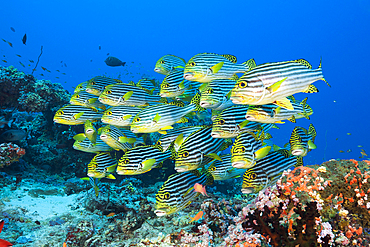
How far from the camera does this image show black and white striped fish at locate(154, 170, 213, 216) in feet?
10.4

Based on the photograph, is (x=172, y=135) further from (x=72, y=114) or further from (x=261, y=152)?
(x=72, y=114)

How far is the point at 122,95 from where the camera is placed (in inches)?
182

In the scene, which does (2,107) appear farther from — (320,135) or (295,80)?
(320,135)

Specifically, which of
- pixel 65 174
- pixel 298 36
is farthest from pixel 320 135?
pixel 65 174

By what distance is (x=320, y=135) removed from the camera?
336ft

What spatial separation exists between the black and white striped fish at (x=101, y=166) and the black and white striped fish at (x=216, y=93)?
8.36 feet

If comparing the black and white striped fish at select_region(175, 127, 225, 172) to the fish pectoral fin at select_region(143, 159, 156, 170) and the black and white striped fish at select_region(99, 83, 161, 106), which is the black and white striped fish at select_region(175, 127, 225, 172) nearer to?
the fish pectoral fin at select_region(143, 159, 156, 170)

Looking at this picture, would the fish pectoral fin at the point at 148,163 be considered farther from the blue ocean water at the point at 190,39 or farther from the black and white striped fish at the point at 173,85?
the blue ocean water at the point at 190,39

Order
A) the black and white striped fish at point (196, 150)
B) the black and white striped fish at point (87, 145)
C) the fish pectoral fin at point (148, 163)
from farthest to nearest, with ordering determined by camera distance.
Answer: the black and white striped fish at point (87, 145) < the fish pectoral fin at point (148, 163) < the black and white striped fish at point (196, 150)

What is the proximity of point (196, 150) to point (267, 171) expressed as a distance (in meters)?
1.18

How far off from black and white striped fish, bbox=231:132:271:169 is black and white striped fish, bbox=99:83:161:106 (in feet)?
8.70

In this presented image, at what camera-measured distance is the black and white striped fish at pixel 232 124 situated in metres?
3.33

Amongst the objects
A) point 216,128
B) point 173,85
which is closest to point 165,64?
point 173,85

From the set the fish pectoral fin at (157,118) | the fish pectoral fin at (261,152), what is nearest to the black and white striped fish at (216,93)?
the fish pectoral fin at (157,118)
